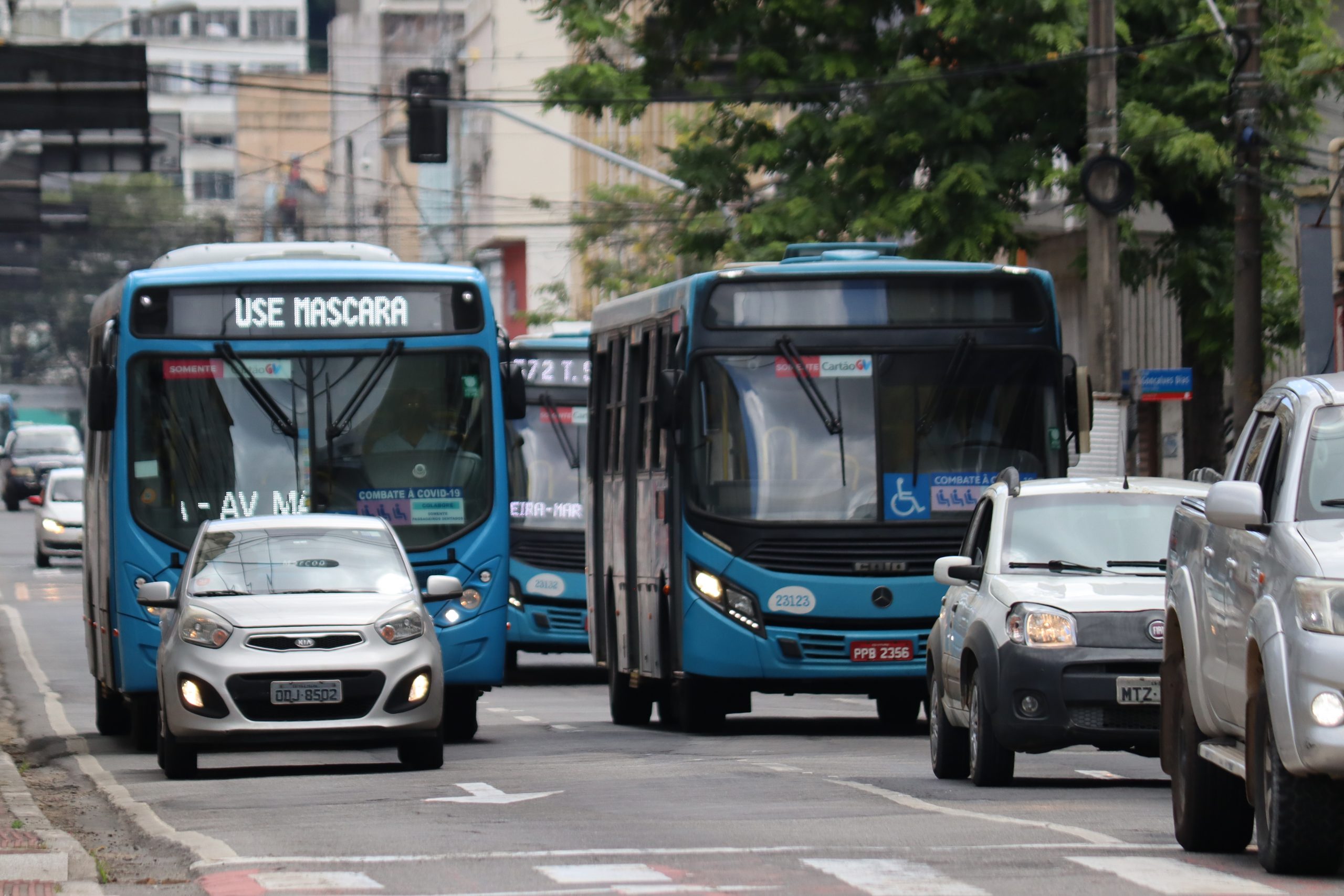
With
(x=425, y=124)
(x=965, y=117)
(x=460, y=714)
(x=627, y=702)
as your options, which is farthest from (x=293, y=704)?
(x=425, y=124)

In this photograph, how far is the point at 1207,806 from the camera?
1004 cm

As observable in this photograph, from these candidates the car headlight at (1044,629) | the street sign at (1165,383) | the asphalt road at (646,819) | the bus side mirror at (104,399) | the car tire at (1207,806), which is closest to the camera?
the asphalt road at (646,819)

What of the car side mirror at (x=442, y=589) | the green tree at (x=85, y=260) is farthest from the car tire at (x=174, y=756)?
the green tree at (x=85, y=260)

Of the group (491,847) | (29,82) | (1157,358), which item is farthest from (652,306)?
(1157,358)

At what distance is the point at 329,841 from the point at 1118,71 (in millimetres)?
19958

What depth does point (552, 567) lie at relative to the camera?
25172 millimetres

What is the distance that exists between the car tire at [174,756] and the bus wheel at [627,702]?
4726mm

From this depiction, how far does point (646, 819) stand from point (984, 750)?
2.11 m

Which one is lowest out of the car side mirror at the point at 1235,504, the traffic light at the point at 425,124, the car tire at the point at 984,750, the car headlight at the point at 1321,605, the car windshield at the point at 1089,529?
the car tire at the point at 984,750

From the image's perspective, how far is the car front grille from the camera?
1478 cm

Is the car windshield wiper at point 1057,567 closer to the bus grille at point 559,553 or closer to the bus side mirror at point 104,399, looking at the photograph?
the bus side mirror at point 104,399

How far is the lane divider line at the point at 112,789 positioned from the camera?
36.5ft

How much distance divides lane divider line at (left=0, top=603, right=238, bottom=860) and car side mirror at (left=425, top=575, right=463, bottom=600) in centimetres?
208

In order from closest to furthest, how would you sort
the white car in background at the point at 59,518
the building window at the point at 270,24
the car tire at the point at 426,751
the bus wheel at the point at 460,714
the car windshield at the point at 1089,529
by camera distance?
the car windshield at the point at 1089,529, the car tire at the point at 426,751, the bus wheel at the point at 460,714, the white car in background at the point at 59,518, the building window at the point at 270,24
